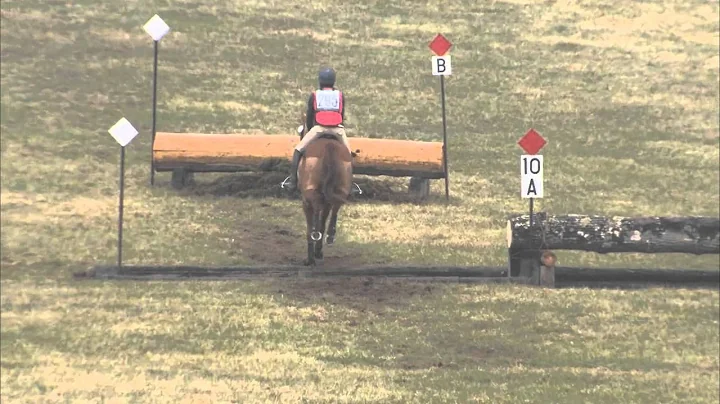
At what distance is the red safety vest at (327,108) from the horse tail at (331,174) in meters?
0.25

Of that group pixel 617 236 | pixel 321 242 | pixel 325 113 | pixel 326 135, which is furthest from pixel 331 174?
pixel 617 236

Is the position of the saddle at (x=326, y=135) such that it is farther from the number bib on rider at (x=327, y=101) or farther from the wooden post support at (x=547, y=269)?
the wooden post support at (x=547, y=269)

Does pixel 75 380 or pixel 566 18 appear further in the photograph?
pixel 566 18

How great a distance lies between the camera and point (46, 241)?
11391 mm

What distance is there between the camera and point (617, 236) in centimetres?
1055

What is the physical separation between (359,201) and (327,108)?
12.6ft

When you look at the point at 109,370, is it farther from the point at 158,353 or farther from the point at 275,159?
the point at 275,159

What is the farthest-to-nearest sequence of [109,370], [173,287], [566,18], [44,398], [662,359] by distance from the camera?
[566,18] → [173,287] → [662,359] → [109,370] → [44,398]

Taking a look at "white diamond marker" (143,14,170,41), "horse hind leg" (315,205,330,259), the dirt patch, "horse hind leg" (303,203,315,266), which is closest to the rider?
"horse hind leg" (303,203,315,266)

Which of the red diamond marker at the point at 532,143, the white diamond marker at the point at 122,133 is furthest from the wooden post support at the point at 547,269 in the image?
the white diamond marker at the point at 122,133

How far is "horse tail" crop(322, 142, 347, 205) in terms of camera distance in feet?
33.9

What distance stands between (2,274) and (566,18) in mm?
18198

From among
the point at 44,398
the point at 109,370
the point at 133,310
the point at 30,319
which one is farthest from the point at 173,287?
the point at 44,398

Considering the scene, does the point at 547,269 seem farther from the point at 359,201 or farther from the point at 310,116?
the point at 359,201
